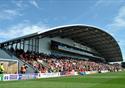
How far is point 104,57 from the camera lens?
103250mm

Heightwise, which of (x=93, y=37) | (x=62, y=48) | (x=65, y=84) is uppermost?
(x=93, y=37)

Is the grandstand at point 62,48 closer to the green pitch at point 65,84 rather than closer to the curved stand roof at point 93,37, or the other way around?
the curved stand roof at point 93,37

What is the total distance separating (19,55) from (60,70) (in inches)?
336

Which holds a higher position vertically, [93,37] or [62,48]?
[93,37]

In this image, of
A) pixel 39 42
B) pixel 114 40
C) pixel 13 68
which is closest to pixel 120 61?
pixel 114 40

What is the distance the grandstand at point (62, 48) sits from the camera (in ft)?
148

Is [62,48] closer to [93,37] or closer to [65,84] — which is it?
[93,37]

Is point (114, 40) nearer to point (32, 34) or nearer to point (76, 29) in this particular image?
point (76, 29)

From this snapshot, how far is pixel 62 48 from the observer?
66.1m

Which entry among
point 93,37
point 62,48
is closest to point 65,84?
point 62,48

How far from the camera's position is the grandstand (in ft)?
148

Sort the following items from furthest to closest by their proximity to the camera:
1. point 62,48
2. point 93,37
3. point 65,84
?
point 93,37 < point 62,48 < point 65,84

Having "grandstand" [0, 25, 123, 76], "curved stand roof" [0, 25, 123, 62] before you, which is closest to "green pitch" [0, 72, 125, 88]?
"grandstand" [0, 25, 123, 76]

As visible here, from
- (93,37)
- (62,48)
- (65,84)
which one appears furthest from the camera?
(93,37)
